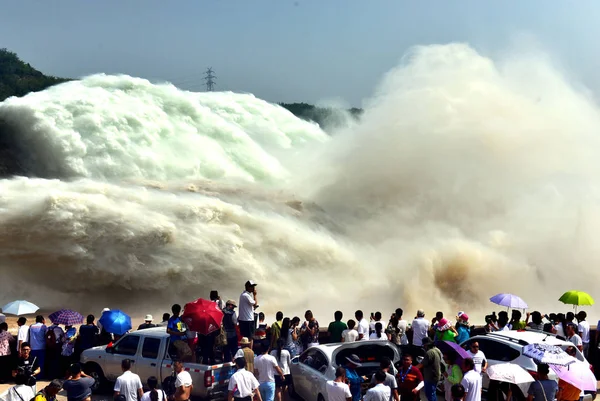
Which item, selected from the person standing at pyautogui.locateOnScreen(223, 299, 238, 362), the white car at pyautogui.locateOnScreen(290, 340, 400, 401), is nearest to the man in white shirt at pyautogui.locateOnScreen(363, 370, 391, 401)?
the white car at pyautogui.locateOnScreen(290, 340, 400, 401)

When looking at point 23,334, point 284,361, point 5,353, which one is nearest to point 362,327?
point 284,361

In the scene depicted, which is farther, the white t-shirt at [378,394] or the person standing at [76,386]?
the white t-shirt at [378,394]

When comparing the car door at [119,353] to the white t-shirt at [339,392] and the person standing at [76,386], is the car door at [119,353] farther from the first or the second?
the white t-shirt at [339,392]

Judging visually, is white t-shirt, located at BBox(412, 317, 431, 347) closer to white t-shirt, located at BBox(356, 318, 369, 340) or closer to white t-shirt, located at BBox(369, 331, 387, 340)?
white t-shirt, located at BBox(369, 331, 387, 340)

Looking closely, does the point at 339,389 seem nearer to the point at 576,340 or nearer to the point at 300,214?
the point at 576,340

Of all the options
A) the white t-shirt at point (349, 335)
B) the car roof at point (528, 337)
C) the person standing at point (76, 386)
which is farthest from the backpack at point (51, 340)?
the car roof at point (528, 337)

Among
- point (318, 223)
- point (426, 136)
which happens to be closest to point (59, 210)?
point (318, 223)
